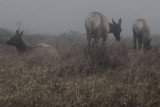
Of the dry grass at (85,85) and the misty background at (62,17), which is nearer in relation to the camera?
the dry grass at (85,85)

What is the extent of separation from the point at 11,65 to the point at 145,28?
6311 millimetres

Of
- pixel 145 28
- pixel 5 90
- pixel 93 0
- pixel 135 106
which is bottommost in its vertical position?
pixel 135 106

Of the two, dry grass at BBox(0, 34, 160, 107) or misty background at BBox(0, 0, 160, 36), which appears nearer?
dry grass at BBox(0, 34, 160, 107)

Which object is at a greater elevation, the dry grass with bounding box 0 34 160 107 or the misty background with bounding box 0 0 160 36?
the misty background with bounding box 0 0 160 36

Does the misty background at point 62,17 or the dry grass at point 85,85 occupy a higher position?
the misty background at point 62,17

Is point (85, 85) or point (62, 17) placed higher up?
point (62, 17)

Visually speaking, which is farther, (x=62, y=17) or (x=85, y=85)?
(x=62, y=17)

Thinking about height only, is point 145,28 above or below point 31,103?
above

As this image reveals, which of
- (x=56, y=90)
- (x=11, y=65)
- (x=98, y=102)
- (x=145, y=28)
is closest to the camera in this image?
(x=98, y=102)

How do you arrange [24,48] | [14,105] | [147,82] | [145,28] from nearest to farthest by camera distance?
[14,105], [147,82], [24,48], [145,28]

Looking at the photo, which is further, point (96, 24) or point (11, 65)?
point (96, 24)

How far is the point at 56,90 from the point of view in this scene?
13.9 feet

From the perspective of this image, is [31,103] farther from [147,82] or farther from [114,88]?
[147,82]

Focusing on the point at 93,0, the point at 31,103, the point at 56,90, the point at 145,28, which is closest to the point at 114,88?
the point at 56,90
